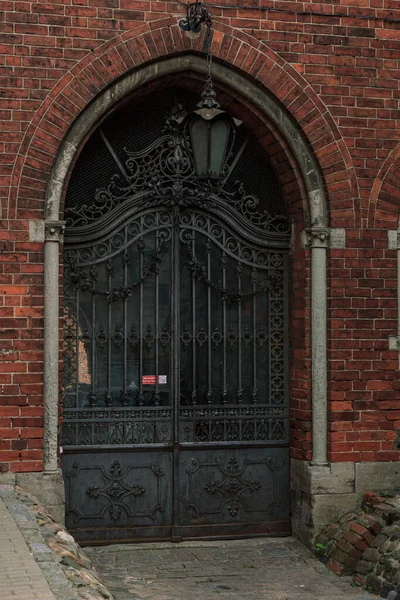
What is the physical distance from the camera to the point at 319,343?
828cm

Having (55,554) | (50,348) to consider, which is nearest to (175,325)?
(50,348)

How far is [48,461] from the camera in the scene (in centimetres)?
767

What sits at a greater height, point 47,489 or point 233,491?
point 47,489

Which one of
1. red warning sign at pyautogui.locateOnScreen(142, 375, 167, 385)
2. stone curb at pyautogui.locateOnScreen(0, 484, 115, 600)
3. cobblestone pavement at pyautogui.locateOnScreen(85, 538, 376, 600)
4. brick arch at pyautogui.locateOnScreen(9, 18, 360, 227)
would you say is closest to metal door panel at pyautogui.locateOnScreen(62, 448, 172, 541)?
cobblestone pavement at pyautogui.locateOnScreen(85, 538, 376, 600)

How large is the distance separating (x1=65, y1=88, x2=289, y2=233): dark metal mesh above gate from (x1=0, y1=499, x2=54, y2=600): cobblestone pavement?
3312 mm

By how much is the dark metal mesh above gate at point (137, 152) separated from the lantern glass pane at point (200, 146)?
48cm

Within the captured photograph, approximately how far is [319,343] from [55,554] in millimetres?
3572

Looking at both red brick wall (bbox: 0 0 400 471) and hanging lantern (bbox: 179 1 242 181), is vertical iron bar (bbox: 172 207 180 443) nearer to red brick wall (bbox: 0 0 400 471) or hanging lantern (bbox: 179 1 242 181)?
hanging lantern (bbox: 179 1 242 181)

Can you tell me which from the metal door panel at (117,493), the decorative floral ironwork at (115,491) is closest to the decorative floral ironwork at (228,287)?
the metal door panel at (117,493)

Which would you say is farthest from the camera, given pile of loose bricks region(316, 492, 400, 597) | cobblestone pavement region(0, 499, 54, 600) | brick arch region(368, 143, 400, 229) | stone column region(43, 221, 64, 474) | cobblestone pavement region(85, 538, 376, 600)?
brick arch region(368, 143, 400, 229)

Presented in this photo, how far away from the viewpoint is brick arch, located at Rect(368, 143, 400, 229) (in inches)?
329

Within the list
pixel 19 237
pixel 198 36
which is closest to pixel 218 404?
pixel 19 237

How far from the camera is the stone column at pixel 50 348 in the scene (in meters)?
7.67

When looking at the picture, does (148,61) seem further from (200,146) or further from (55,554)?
(55,554)
